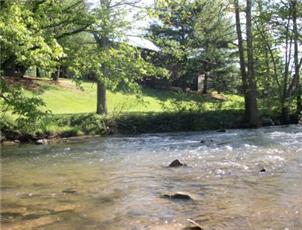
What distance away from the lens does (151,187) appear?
11039mm

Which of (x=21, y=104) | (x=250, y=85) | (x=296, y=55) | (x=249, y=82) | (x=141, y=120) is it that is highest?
(x=296, y=55)

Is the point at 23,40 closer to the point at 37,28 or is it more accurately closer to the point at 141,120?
the point at 37,28

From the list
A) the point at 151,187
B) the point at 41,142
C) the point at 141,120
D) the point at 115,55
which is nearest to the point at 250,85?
the point at 141,120

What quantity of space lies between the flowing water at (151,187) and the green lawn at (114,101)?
33.5 feet

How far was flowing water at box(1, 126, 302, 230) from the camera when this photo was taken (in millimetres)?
8234

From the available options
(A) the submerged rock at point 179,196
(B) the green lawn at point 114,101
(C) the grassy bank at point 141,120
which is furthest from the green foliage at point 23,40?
(B) the green lawn at point 114,101

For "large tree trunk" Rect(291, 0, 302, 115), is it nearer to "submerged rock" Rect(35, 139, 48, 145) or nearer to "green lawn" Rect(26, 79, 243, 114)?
"green lawn" Rect(26, 79, 243, 114)

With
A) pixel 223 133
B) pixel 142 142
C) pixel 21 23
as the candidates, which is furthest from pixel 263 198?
pixel 223 133

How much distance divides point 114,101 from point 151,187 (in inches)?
1202

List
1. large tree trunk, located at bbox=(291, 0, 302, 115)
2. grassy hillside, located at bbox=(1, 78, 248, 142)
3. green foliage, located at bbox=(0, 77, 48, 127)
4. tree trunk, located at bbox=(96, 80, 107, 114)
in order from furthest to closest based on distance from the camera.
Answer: large tree trunk, located at bbox=(291, 0, 302, 115), tree trunk, located at bbox=(96, 80, 107, 114), grassy hillside, located at bbox=(1, 78, 248, 142), green foliage, located at bbox=(0, 77, 48, 127)

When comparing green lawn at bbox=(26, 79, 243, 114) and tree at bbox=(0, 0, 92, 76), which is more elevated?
tree at bbox=(0, 0, 92, 76)

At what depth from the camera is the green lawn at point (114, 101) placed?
30.0 metres

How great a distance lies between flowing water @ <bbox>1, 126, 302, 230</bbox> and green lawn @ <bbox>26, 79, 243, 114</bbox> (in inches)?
402

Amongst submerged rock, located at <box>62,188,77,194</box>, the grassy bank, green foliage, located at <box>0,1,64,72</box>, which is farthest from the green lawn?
submerged rock, located at <box>62,188,77,194</box>
